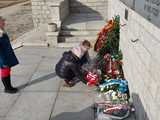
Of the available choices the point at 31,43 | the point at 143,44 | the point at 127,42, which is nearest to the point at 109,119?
the point at 143,44

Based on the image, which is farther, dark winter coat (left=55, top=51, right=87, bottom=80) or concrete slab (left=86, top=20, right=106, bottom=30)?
concrete slab (left=86, top=20, right=106, bottom=30)

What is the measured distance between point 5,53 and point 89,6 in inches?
284

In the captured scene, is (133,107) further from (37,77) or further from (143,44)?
(37,77)

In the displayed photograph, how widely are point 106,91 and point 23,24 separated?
28.5 feet

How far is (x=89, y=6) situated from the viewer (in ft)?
40.7

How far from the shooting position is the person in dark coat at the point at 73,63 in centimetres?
629

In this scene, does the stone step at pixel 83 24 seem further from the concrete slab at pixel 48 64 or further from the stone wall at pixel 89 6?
the concrete slab at pixel 48 64

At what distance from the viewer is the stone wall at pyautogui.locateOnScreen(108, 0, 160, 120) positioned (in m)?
3.60

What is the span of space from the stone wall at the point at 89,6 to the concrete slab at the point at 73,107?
6.78 m

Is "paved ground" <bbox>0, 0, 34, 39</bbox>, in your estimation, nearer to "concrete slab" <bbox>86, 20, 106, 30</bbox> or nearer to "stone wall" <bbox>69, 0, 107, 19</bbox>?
"stone wall" <bbox>69, 0, 107, 19</bbox>

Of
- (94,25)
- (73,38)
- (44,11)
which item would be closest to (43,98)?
(73,38)

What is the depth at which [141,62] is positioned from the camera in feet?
14.8

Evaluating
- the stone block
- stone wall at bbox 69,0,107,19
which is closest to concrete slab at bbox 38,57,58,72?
the stone block

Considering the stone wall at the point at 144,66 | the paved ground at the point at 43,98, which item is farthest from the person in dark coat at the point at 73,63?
the stone wall at the point at 144,66
